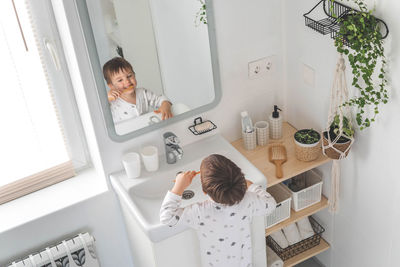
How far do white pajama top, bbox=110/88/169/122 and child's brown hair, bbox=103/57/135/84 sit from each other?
12 centimetres

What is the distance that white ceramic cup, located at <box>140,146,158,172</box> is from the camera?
2.33 m

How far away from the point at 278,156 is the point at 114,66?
896mm

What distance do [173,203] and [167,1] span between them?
855 mm

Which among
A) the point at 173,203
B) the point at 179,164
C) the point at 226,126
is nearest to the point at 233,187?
the point at 173,203

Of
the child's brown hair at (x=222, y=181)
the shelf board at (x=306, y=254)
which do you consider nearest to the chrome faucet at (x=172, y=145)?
the child's brown hair at (x=222, y=181)

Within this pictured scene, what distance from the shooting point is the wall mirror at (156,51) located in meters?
2.08

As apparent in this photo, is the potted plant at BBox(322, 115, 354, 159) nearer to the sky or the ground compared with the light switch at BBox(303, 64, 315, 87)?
nearer to the ground

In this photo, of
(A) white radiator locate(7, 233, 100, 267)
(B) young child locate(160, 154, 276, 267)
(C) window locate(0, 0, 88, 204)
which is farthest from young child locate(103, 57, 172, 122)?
(A) white radiator locate(7, 233, 100, 267)

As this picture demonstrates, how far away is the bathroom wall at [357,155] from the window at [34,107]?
110cm

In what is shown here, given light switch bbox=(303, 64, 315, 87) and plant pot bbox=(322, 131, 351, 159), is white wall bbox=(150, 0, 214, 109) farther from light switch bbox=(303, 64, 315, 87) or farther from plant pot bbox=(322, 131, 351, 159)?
plant pot bbox=(322, 131, 351, 159)

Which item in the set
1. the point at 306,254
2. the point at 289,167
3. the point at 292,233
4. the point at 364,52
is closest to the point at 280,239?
the point at 292,233

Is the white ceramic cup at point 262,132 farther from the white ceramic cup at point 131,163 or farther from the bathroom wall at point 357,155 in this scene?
the white ceramic cup at point 131,163

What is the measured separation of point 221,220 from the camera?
2090mm

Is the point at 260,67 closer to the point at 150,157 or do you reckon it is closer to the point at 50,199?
the point at 150,157
